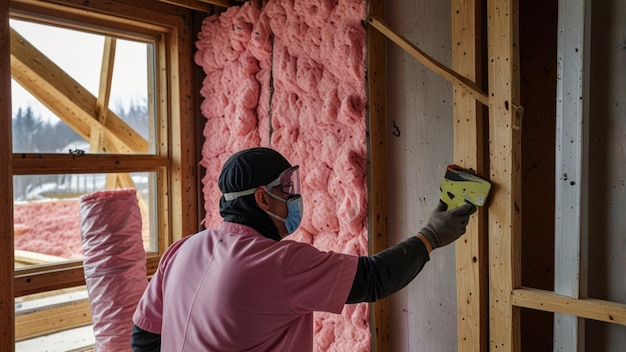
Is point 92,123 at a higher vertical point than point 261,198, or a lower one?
higher

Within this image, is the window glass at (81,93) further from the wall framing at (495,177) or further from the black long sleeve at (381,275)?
the black long sleeve at (381,275)

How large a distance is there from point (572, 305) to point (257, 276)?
1109mm

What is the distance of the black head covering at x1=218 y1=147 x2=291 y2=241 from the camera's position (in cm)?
154

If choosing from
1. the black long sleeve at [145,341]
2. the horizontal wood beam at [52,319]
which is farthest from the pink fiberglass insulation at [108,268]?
the black long sleeve at [145,341]

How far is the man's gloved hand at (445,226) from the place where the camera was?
1.60 m

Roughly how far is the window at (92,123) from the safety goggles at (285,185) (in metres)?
1.95

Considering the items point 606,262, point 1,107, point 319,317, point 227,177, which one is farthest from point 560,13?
point 1,107

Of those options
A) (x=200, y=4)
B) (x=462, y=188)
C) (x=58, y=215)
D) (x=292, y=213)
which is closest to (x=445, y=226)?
(x=462, y=188)

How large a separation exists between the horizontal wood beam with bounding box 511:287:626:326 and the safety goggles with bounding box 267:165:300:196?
917mm

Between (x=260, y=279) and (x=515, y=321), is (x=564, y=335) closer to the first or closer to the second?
(x=515, y=321)

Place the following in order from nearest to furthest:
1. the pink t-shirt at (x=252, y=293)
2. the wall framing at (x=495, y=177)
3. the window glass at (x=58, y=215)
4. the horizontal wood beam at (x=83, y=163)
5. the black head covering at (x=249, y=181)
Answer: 1. the pink t-shirt at (x=252, y=293)
2. the black head covering at (x=249, y=181)
3. the wall framing at (x=495, y=177)
4. the horizontal wood beam at (x=83, y=163)
5. the window glass at (x=58, y=215)

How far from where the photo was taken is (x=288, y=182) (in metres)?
1.62

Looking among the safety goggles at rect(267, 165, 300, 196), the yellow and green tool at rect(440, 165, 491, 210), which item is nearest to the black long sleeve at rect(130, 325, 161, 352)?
the safety goggles at rect(267, 165, 300, 196)

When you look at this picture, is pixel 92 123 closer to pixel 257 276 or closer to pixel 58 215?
pixel 58 215
